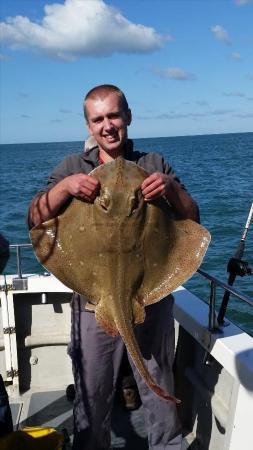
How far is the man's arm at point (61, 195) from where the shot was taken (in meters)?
2.72

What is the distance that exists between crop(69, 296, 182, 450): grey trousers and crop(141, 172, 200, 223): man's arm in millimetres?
689

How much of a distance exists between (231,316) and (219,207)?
1399 cm

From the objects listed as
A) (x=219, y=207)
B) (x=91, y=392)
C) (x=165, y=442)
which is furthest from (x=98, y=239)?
(x=219, y=207)

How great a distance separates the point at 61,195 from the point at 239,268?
5.45 ft

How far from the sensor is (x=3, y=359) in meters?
5.38

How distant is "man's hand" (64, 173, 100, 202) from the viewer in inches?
107

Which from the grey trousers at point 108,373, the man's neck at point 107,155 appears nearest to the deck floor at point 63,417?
the grey trousers at point 108,373

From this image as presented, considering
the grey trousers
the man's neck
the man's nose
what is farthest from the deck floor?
the man's nose

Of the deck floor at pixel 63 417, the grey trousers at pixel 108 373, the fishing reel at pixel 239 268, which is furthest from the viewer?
the deck floor at pixel 63 417

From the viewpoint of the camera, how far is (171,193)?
115 inches

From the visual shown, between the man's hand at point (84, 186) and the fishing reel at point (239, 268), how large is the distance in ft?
5.07

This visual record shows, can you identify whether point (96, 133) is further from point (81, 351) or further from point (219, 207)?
point (219, 207)

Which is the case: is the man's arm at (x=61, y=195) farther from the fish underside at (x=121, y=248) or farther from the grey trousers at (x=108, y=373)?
the grey trousers at (x=108, y=373)

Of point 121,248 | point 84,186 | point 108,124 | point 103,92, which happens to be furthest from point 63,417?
point 103,92
